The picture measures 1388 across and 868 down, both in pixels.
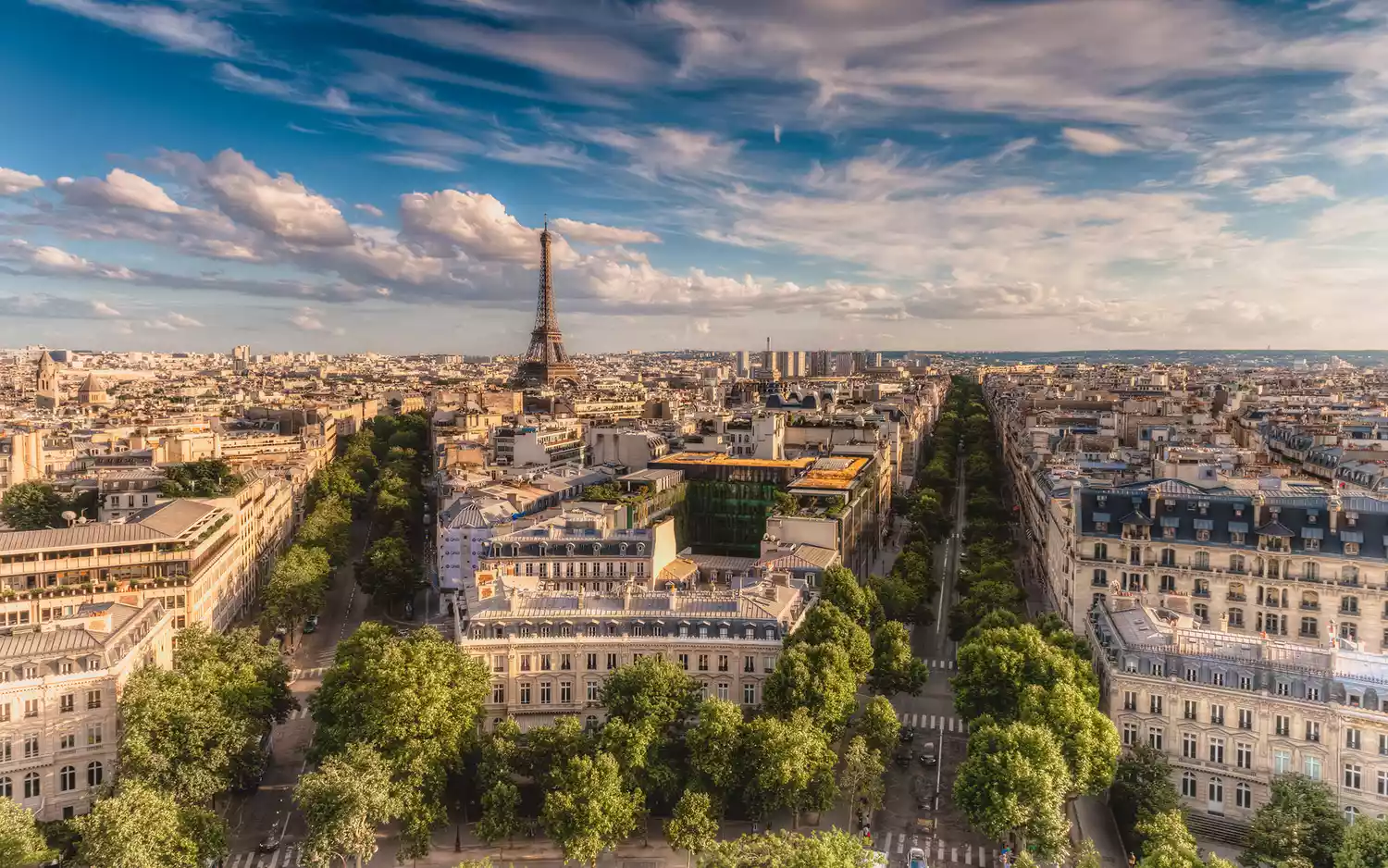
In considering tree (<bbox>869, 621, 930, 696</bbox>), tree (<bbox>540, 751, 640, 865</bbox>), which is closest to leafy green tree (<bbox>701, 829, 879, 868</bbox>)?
tree (<bbox>540, 751, 640, 865</bbox>)

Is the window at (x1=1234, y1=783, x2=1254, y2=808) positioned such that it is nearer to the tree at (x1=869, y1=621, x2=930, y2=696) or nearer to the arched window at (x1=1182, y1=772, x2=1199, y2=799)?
the arched window at (x1=1182, y1=772, x2=1199, y2=799)

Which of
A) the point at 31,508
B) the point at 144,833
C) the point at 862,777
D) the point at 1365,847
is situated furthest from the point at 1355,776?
the point at 31,508

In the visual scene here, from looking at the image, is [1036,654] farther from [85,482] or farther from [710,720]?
[85,482]

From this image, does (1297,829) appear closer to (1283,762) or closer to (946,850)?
(1283,762)

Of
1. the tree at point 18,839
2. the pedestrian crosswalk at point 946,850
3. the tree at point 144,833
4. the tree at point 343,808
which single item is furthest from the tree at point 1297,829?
the tree at point 18,839

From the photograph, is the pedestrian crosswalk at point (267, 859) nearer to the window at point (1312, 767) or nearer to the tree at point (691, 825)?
the tree at point (691, 825)

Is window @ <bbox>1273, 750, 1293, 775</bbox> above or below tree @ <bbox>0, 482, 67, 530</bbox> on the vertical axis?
below
